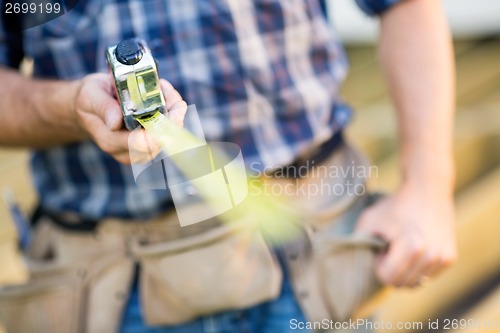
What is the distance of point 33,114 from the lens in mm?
963

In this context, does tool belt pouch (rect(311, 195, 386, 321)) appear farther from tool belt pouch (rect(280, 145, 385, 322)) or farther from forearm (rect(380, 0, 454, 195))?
forearm (rect(380, 0, 454, 195))

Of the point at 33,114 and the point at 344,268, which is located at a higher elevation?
the point at 33,114

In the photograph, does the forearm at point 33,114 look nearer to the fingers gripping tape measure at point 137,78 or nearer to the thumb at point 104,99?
the thumb at point 104,99

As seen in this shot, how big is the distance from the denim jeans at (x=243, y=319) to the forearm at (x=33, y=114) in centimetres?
25

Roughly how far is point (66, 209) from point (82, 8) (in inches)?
11.3

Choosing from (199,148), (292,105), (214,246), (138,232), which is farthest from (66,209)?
(199,148)

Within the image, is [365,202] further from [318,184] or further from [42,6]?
[42,6]

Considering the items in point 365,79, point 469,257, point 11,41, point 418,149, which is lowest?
point 469,257

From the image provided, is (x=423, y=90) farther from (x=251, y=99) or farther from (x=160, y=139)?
(x=160, y=139)

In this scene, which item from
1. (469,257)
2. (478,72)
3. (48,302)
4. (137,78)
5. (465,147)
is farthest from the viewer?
(478,72)

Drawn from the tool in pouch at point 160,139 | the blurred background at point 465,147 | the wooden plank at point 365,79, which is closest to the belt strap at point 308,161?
the tool in pouch at point 160,139

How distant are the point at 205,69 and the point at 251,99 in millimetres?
77

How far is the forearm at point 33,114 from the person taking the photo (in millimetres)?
897

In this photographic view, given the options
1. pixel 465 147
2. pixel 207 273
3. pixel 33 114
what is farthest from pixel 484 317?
pixel 33 114
